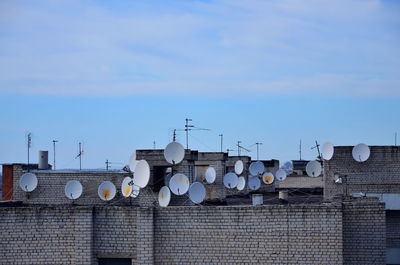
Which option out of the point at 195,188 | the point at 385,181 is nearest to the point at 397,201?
the point at 385,181

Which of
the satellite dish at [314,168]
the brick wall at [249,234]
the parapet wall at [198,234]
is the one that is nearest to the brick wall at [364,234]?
the parapet wall at [198,234]

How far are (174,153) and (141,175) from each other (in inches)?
66.5

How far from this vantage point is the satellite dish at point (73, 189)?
24.6 metres

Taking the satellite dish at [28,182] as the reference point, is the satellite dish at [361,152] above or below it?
above

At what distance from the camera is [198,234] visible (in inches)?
659

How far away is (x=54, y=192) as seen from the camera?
3006 cm

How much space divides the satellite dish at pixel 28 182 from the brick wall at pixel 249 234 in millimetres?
12527

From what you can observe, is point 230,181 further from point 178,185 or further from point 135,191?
point 178,185

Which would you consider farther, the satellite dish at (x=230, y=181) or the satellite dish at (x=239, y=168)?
the satellite dish at (x=239, y=168)

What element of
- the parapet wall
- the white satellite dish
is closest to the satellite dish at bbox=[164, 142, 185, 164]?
the parapet wall

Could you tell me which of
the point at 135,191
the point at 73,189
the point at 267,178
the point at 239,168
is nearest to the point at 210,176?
the point at 239,168

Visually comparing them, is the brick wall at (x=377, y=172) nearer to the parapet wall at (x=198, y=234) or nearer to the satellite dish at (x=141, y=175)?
the parapet wall at (x=198, y=234)

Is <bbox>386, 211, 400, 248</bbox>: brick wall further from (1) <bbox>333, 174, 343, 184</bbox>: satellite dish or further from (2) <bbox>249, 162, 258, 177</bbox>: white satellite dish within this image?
(2) <bbox>249, 162, 258, 177</bbox>: white satellite dish

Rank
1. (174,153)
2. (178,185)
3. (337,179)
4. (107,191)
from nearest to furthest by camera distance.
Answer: (178,185) → (174,153) → (107,191) → (337,179)
